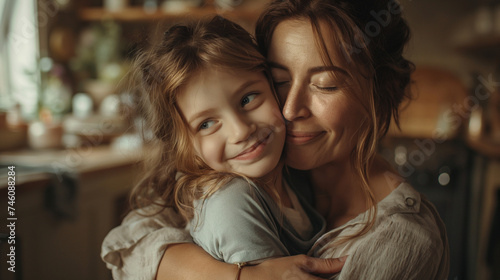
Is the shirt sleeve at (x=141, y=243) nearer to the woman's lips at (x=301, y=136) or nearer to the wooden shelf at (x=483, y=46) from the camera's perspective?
the woman's lips at (x=301, y=136)

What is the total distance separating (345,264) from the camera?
591 millimetres

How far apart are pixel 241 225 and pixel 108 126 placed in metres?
1.84

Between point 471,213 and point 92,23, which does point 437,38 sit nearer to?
point 471,213

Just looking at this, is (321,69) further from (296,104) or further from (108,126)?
(108,126)

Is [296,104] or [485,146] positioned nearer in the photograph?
[296,104]

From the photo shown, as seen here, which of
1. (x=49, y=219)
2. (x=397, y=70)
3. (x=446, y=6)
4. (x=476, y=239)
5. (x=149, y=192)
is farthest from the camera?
(x=446, y=6)

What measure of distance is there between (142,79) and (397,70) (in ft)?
1.63

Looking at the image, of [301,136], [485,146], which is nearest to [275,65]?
[301,136]

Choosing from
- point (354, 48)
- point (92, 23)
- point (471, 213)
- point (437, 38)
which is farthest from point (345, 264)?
point (437, 38)

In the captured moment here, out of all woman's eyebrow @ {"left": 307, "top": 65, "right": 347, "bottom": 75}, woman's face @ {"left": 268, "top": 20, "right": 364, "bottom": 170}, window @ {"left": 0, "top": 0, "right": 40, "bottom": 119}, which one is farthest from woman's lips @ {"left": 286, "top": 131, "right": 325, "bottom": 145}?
window @ {"left": 0, "top": 0, "right": 40, "bottom": 119}

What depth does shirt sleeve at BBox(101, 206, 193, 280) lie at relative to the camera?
69cm

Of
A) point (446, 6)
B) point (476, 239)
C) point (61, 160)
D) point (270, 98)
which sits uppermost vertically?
point (446, 6)

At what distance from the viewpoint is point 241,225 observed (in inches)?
23.7

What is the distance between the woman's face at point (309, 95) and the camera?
0.67m
